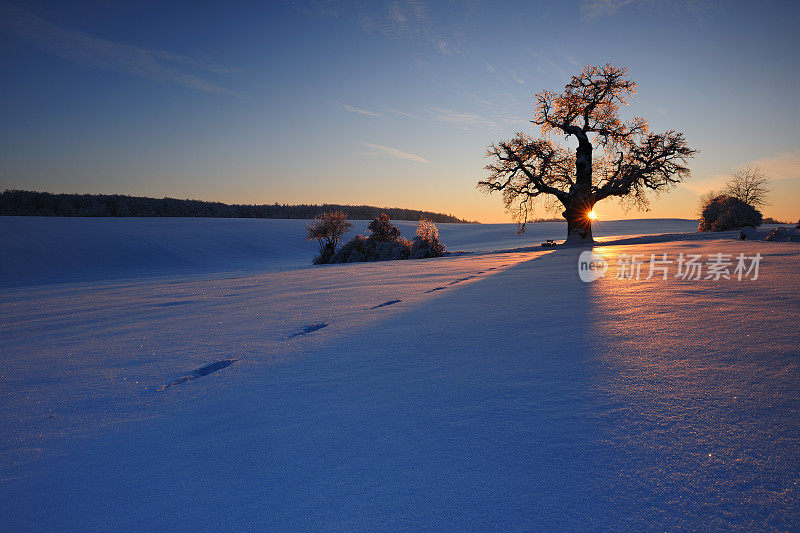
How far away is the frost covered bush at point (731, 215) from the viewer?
1825 centimetres

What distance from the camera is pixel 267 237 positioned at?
32344 mm

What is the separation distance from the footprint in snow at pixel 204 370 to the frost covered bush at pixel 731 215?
23.3 meters

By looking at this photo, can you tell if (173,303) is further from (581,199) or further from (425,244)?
(581,199)

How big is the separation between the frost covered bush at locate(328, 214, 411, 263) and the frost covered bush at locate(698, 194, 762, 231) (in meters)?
15.4

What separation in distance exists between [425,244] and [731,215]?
49.7 feet

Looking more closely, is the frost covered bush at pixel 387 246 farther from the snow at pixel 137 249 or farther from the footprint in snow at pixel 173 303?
the footprint in snow at pixel 173 303

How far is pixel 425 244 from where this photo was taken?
16.2 m

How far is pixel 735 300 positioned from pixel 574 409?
Result: 9.06 ft

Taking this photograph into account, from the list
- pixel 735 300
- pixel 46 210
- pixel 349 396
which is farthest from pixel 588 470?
pixel 46 210

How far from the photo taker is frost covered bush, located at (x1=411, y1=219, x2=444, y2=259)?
16094 mm

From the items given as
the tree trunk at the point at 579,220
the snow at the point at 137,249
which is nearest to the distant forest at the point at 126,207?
the snow at the point at 137,249

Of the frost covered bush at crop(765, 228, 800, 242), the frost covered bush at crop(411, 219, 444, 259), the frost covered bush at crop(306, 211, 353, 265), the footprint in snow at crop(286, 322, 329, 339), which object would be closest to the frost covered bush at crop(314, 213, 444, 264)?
the frost covered bush at crop(411, 219, 444, 259)

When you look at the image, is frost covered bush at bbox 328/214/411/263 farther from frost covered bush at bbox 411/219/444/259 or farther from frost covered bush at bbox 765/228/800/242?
frost covered bush at bbox 765/228/800/242

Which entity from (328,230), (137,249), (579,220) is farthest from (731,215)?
(137,249)
